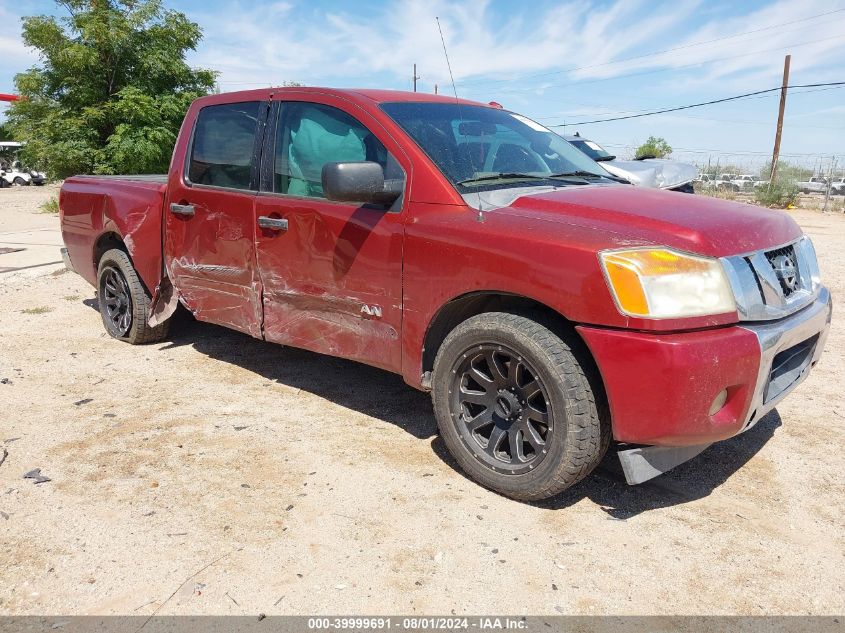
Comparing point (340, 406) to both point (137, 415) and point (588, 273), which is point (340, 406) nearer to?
point (137, 415)

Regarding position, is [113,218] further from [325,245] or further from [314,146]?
[325,245]

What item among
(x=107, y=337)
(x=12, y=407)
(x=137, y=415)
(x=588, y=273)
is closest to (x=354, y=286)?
(x=588, y=273)

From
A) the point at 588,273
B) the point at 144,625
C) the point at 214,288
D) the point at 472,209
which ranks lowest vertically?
the point at 144,625

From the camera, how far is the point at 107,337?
5.81 meters

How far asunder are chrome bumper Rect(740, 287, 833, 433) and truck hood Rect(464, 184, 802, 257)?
0.33m

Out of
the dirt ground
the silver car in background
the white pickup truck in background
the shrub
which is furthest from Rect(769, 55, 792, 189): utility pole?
the dirt ground

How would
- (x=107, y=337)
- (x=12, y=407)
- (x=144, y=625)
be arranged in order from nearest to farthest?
(x=144, y=625) → (x=12, y=407) → (x=107, y=337)

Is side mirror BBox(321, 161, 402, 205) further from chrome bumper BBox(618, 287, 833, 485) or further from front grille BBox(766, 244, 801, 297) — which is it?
front grille BBox(766, 244, 801, 297)

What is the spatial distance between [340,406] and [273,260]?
3.28ft

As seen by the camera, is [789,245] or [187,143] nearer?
[789,245]

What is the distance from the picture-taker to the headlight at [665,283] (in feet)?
8.31

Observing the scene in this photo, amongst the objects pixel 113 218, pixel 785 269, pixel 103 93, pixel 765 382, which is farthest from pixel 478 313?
pixel 103 93

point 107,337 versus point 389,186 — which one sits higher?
point 389,186

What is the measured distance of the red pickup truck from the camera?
2.58 m
